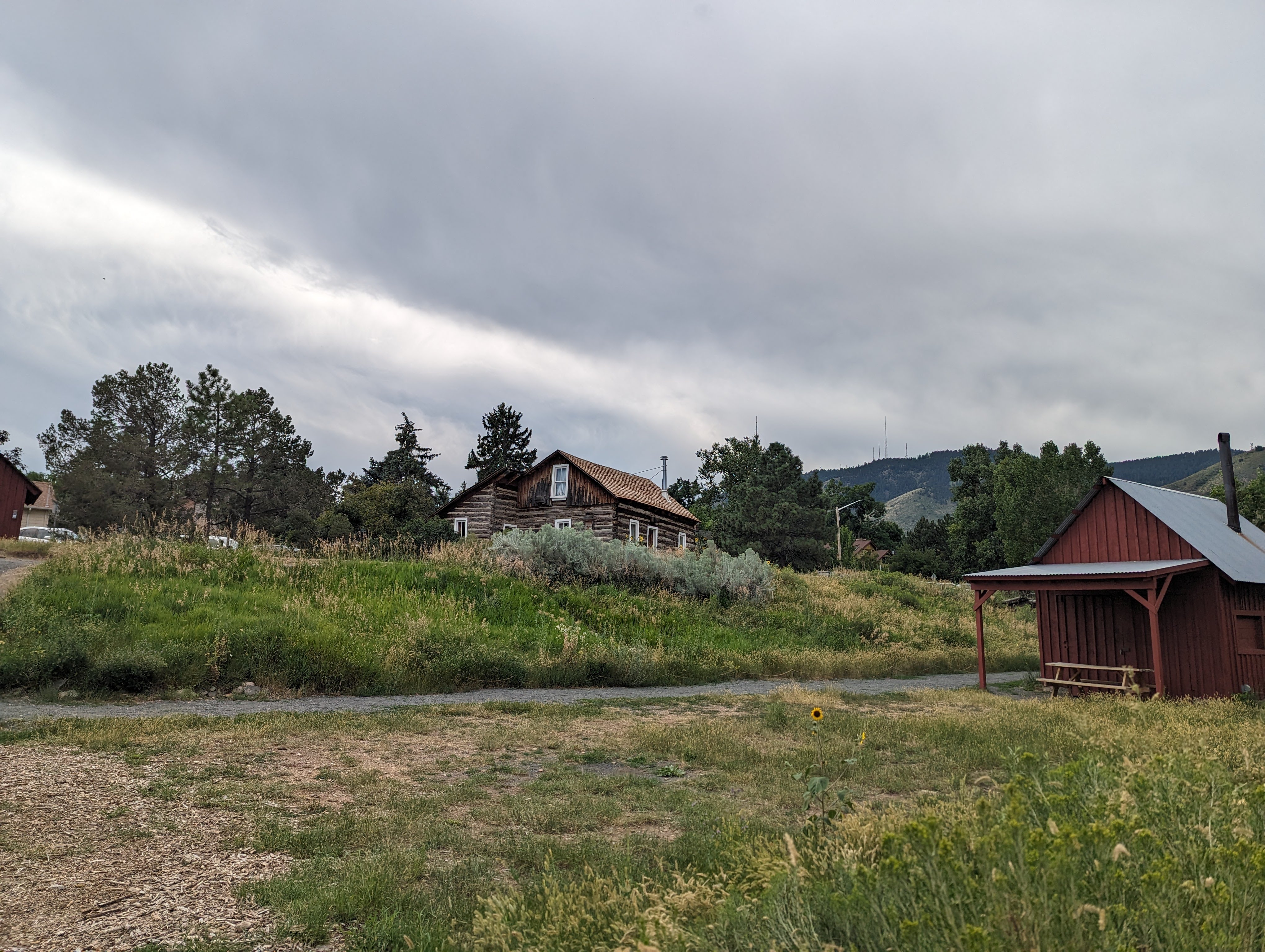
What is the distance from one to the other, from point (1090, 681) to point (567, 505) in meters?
23.5

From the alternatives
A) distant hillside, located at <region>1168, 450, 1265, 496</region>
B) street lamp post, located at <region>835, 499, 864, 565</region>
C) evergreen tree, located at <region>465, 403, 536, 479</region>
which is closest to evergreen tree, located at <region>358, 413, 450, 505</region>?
evergreen tree, located at <region>465, 403, 536, 479</region>

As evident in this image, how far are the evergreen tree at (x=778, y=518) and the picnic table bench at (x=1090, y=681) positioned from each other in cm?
3114

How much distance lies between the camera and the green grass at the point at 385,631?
11.5 meters

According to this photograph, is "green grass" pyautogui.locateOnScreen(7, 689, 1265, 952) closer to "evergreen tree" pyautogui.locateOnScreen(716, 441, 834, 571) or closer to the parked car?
the parked car

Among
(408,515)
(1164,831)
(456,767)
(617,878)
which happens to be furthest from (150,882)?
(408,515)

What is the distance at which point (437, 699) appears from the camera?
11742 mm

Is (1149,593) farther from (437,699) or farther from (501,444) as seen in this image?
(501,444)

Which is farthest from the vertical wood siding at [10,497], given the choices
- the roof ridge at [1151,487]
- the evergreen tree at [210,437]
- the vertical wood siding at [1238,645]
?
the vertical wood siding at [1238,645]

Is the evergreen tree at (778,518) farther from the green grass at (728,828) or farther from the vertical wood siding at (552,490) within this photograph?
the green grass at (728,828)

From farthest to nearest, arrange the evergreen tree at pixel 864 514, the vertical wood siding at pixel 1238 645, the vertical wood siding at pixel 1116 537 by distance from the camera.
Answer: the evergreen tree at pixel 864 514 < the vertical wood siding at pixel 1116 537 < the vertical wood siding at pixel 1238 645

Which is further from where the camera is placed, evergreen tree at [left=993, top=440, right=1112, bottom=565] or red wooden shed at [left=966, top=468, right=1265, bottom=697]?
evergreen tree at [left=993, top=440, right=1112, bottom=565]

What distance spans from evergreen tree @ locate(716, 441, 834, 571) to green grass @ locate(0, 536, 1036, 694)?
25.4 metres

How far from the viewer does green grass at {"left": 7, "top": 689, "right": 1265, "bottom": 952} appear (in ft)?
7.66

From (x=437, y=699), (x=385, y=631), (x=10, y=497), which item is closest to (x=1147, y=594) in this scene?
(x=437, y=699)
